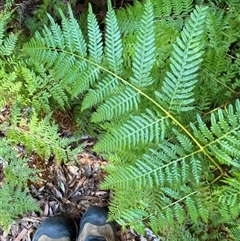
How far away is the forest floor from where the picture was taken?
269cm

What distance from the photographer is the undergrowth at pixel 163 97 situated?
5.11ft

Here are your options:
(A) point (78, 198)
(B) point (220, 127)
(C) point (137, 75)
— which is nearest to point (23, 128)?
(A) point (78, 198)

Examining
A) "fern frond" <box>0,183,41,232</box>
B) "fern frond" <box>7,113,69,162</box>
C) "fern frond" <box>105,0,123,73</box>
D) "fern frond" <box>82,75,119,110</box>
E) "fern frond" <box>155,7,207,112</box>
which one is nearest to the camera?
"fern frond" <box>155,7,207,112</box>

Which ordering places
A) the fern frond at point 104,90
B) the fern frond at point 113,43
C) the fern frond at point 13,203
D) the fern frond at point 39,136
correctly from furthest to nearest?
the fern frond at point 13,203 < the fern frond at point 39,136 < the fern frond at point 104,90 < the fern frond at point 113,43

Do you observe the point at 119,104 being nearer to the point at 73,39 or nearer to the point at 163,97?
the point at 163,97

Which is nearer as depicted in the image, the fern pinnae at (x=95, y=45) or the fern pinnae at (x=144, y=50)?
the fern pinnae at (x=144, y=50)

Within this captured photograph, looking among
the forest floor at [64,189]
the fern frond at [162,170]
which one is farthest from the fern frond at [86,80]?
the forest floor at [64,189]

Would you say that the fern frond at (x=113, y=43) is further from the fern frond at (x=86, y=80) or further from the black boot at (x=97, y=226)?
the black boot at (x=97, y=226)

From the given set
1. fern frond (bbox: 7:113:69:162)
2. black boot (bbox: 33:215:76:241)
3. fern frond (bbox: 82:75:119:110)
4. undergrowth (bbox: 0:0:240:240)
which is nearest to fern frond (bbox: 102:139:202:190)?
undergrowth (bbox: 0:0:240:240)

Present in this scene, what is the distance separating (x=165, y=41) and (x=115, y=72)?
34 centimetres

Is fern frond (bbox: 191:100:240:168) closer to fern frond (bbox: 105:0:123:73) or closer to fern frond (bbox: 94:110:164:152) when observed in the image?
fern frond (bbox: 94:110:164:152)

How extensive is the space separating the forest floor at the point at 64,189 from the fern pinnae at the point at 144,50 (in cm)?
113

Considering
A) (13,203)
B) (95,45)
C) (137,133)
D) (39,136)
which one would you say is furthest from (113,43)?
(13,203)

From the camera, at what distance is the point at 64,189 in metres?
2.73
